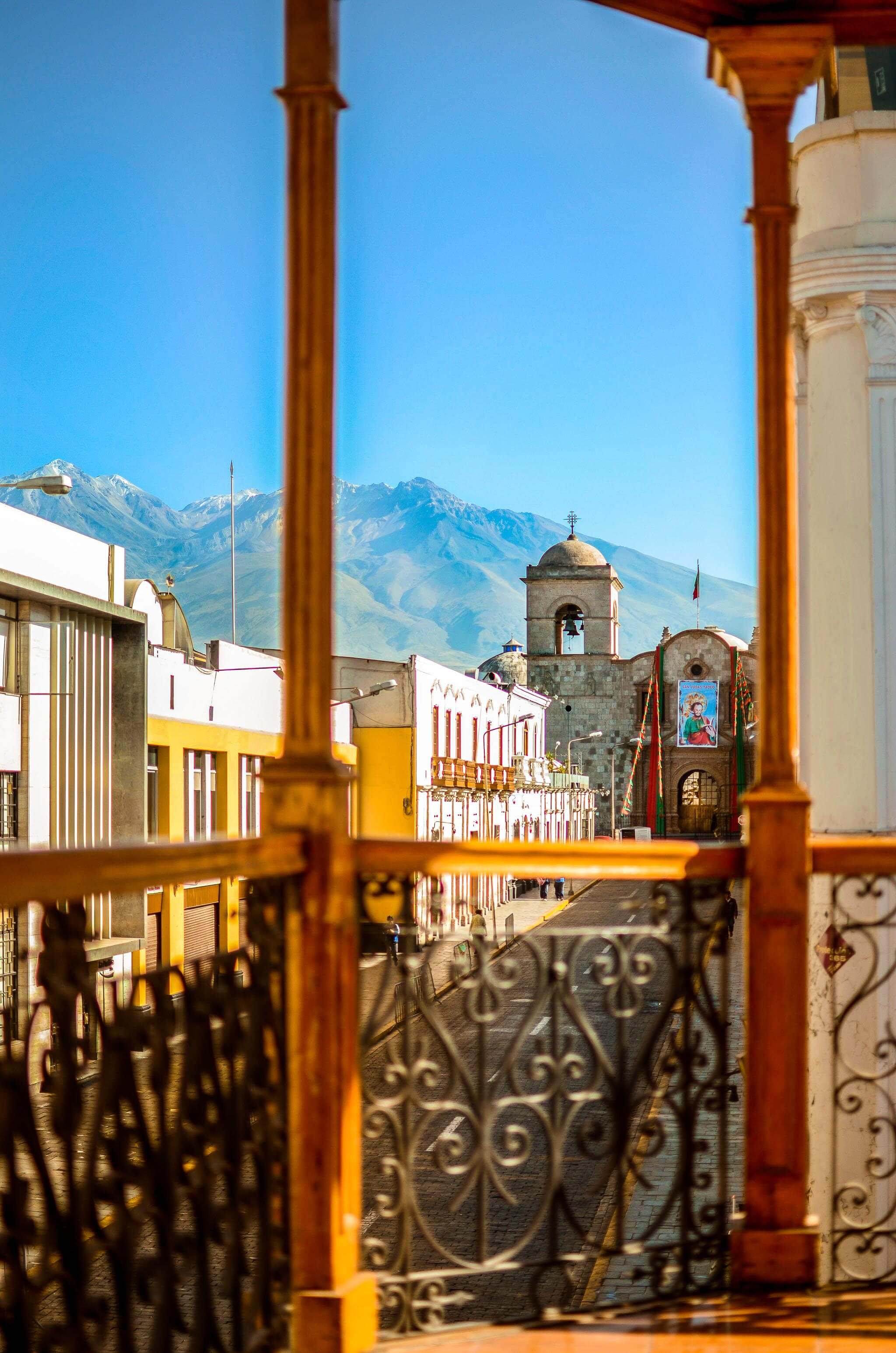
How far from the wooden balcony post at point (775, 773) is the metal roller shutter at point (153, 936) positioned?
14.0 m

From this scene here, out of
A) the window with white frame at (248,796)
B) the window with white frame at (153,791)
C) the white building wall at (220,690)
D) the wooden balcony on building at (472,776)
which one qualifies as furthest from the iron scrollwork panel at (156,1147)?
the wooden balcony on building at (472,776)

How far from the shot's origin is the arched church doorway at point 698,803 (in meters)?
50.9

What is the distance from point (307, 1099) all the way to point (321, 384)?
1321 mm

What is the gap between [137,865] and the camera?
75.9 inches

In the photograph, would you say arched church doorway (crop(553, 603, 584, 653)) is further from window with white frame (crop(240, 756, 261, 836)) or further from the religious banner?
window with white frame (crop(240, 756, 261, 836))

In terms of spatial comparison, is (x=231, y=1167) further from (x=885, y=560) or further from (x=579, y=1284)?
(x=579, y=1284)

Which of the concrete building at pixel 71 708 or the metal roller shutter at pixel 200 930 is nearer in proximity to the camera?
the concrete building at pixel 71 708

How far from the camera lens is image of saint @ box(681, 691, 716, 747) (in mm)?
50625

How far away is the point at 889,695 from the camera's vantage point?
609 cm

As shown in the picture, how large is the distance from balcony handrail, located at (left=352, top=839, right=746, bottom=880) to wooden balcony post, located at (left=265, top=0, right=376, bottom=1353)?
90 mm

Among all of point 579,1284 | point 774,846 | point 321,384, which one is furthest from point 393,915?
point 579,1284

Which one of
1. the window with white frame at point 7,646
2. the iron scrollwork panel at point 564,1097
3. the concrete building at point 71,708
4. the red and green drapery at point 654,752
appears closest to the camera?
the iron scrollwork panel at point 564,1097

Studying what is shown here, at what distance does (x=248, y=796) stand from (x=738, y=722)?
31.2 m

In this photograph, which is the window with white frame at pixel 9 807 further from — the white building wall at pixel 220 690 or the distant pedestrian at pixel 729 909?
the distant pedestrian at pixel 729 909
